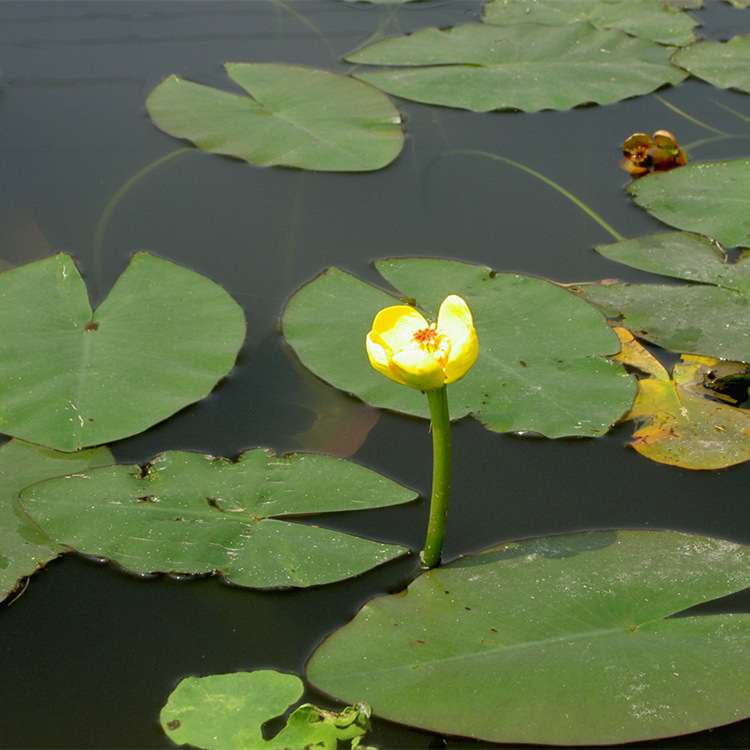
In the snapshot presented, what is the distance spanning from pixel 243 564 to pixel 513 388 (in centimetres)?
88

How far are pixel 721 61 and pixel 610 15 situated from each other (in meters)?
0.72

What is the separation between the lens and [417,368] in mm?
1381

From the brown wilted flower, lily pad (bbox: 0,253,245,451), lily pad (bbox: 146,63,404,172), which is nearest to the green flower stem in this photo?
lily pad (bbox: 0,253,245,451)

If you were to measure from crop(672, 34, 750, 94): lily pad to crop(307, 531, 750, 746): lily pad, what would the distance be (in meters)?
2.72

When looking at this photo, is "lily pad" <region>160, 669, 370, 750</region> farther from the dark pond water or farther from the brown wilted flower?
the brown wilted flower

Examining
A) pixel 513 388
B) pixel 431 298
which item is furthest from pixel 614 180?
pixel 513 388

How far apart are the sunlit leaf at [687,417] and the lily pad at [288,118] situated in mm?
1452

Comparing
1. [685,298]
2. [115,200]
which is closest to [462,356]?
[685,298]

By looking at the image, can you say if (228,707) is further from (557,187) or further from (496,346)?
(557,187)

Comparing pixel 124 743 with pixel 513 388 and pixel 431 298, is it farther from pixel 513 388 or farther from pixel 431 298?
pixel 431 298

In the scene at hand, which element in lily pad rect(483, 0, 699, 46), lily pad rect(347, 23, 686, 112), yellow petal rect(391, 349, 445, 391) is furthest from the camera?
lily pad rect(483, 0, 699, 46)

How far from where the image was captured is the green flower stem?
4.94 feet

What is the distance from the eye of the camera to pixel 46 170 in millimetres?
3057

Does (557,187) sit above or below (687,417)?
above
